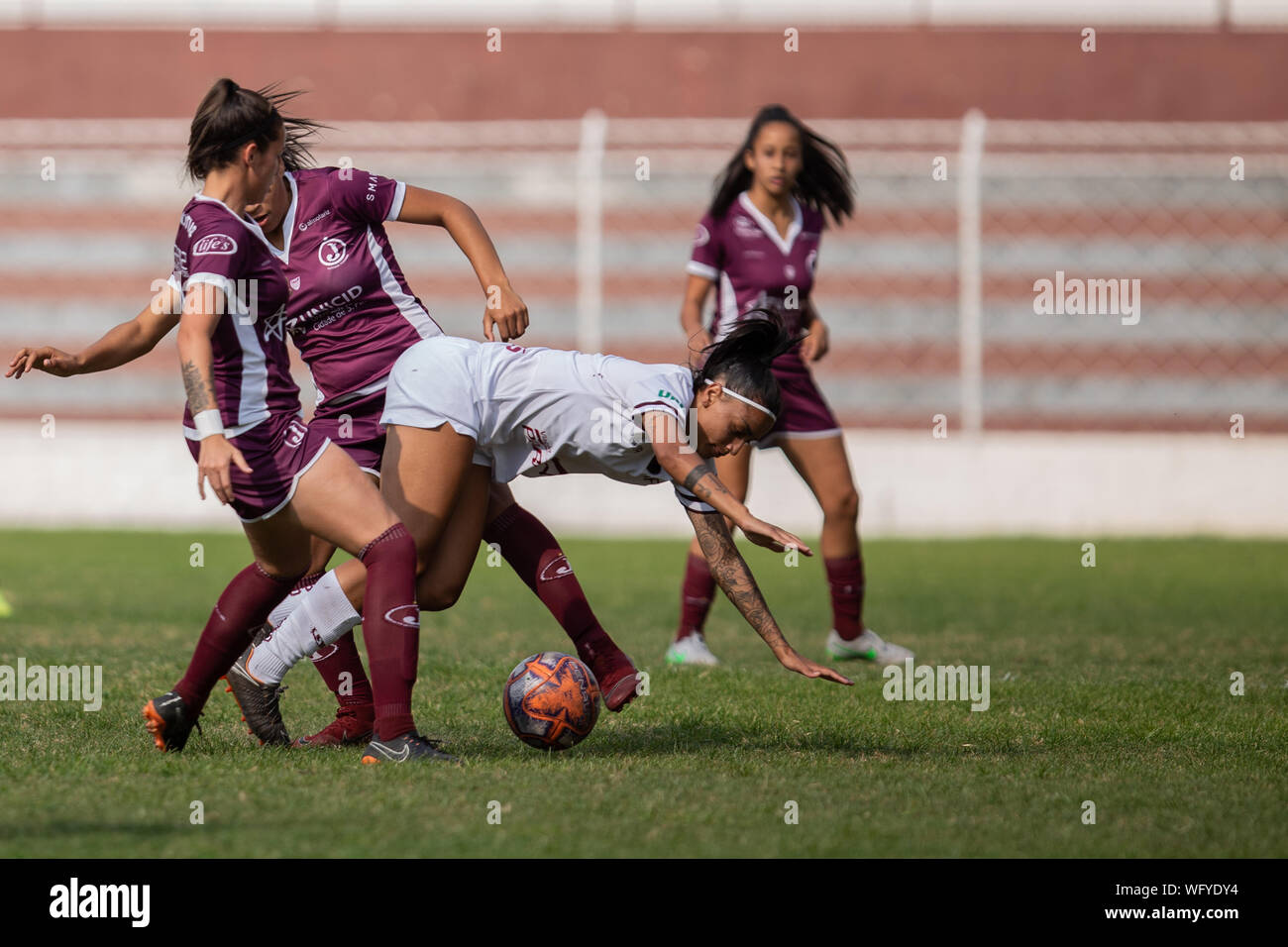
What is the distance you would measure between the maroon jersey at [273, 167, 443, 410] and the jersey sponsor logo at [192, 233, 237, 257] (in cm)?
93

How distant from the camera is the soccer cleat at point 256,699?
5.56 metres

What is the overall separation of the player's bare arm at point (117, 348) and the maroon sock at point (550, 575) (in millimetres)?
1328

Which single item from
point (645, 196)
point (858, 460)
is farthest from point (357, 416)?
point (645, 196)

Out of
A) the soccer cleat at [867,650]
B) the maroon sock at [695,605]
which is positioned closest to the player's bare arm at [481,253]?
the maroon sock at [695,605]

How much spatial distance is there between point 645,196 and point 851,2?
4.10 m

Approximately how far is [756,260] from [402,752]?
4.04 meters

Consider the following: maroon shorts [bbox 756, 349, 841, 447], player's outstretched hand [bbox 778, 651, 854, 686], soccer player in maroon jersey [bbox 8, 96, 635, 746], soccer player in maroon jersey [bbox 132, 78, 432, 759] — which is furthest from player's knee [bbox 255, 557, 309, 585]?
maroon shorts [bbox 756, 349, 841, 447]

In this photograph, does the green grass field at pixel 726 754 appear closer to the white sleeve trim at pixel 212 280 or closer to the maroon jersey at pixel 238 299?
the maroon jersey at pixel 238 299

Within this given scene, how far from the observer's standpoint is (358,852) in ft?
13.3

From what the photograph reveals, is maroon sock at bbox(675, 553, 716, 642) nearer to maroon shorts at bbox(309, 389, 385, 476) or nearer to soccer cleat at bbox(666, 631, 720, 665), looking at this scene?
soccer cleat at bbox(666, 631, 720, 665)

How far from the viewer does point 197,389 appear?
193 inches

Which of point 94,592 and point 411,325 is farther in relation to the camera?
point 94,592

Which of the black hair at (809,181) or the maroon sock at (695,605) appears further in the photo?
the black hair at (809,181)
